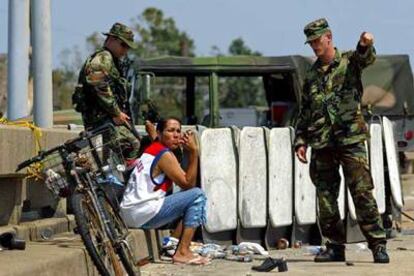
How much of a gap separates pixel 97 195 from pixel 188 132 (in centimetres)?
228

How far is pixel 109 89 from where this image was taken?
811 cm

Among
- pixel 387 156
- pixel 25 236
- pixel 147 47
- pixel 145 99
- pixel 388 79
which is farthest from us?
pixel 147 47

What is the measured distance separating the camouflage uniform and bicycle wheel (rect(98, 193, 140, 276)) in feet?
6.90

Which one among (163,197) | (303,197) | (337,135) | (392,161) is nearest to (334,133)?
(337,135)

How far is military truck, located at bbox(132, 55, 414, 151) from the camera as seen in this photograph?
51.0 feet

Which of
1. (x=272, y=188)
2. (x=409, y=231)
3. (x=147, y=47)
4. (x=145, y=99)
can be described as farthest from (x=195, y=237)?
(x=147, y=47)

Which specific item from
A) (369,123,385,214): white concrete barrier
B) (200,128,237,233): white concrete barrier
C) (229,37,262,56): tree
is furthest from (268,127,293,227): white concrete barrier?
(229,37,262,56): tree

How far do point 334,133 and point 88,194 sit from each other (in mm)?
2594

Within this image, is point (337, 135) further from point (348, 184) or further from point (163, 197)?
point (163, 197)

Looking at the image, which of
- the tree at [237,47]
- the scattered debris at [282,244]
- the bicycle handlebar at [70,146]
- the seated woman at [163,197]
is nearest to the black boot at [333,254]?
the seated woman at [163,197]

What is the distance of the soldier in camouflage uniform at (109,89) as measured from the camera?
809cm

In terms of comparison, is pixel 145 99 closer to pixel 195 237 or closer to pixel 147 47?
pixel 195 237

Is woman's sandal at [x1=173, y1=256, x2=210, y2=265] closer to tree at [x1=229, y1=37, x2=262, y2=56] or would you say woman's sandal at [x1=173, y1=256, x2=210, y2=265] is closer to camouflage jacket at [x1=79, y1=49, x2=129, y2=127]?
camouflage jacket at [x1=79, y1=49, x2=129, y2=127]

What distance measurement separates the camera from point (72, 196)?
6289 mm
